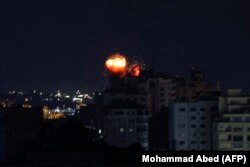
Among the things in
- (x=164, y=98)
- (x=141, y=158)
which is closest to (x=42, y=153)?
(x=141, y=158)

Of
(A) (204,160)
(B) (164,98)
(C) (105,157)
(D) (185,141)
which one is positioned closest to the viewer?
(A) (204,160)

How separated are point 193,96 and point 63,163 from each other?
32.8 metres

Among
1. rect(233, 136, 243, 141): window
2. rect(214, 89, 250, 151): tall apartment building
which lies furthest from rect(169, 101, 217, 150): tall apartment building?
rect(233, 136, 243, 141): window

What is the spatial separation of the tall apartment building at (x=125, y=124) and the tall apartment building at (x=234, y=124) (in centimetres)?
516

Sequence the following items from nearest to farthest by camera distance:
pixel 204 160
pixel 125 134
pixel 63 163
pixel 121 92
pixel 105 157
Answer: pixel 204 160, pixel 63 163, pixel 105 157, pixel 125 134, pixel 121 92

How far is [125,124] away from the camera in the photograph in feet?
129

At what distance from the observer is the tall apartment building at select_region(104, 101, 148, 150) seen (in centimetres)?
3862

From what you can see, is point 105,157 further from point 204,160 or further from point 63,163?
point 204,160

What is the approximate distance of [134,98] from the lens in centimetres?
4628

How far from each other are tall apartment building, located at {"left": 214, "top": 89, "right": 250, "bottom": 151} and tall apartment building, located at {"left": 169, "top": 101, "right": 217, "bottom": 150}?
1.91 m

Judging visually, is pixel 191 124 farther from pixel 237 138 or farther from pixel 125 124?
pixel 125 124

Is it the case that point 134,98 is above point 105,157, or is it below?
above

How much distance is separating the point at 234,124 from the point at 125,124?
702 centimetres

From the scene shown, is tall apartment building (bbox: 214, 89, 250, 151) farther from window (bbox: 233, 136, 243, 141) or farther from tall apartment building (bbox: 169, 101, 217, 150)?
tall apartment building (bbox: 169, 101, 217, 150)
